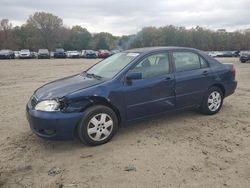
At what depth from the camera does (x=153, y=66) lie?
16.7 feet

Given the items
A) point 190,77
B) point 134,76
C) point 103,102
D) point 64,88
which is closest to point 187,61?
point 190,77

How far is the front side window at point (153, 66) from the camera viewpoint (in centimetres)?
494

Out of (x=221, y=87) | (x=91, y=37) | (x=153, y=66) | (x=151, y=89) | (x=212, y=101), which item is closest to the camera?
(x=151, y=89)

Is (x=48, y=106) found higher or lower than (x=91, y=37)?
lower

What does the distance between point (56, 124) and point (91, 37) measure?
253 ft

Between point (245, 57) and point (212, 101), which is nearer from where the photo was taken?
point (212, 101)

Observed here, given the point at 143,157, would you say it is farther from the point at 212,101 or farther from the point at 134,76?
the point at 212,101

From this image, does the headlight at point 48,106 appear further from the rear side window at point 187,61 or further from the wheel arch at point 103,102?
the rear side window at point 187,61

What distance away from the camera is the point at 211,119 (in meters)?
5.68

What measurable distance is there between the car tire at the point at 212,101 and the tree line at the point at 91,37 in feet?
226

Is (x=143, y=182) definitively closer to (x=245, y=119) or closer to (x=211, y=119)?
(x=211, y=119)

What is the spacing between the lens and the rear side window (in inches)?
213

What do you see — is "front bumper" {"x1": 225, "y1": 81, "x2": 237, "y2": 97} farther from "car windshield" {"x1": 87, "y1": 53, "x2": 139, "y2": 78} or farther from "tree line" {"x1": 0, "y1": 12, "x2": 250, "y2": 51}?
"tree line" {"x1": 0, "y1": 12, "x2": 250, "y2": 51}

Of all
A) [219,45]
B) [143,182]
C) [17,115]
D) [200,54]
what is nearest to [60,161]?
[143,182]
